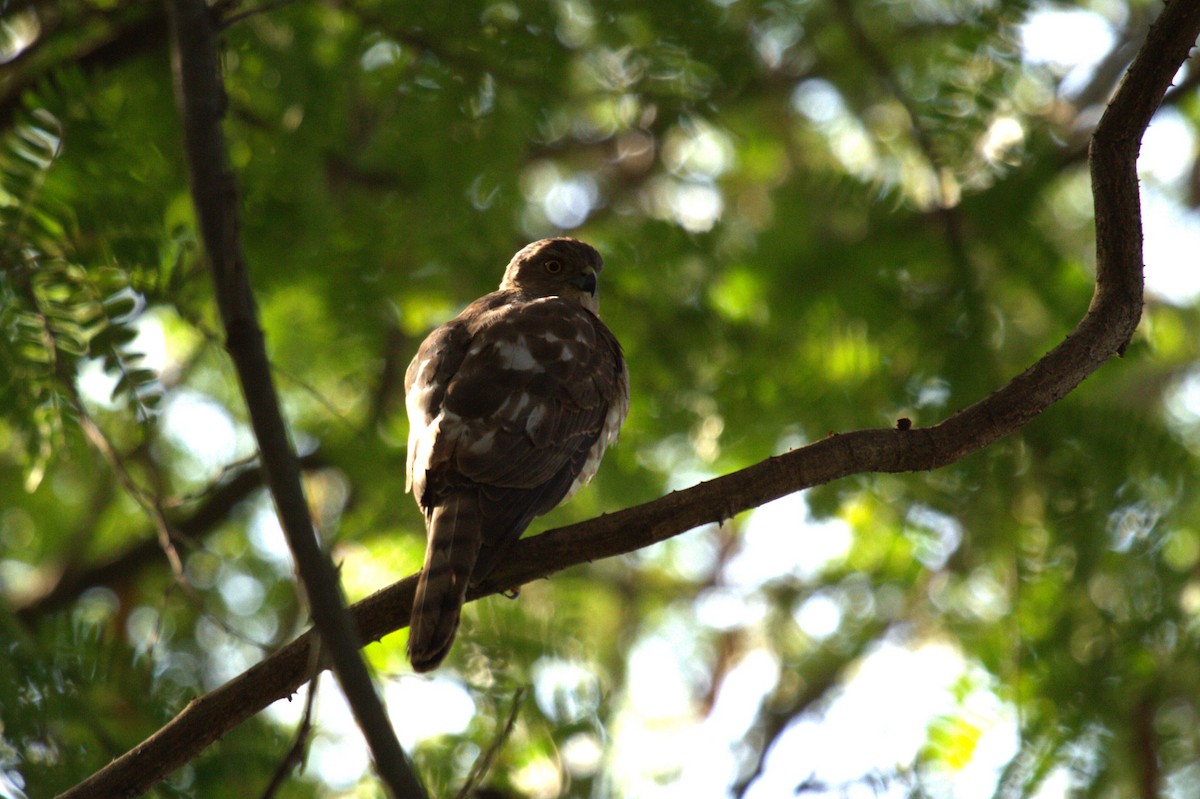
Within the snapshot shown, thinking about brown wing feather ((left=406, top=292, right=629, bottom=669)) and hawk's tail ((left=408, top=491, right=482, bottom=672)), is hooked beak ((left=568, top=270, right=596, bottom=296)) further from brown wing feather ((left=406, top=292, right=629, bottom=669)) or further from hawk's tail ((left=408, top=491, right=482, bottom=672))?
hawk's tail ((left=408, top=491, right=482, bottom=672))

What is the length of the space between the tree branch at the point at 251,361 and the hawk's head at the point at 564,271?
368 cm

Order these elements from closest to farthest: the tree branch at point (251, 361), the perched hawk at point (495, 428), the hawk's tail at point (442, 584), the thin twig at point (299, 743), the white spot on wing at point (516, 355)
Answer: the tree branch at point (251, 361) → the thin twig at point (299, 743) → the hawk's tail at point (442, 584) → the perched hawk at point (495, 428) → the white spot on wing at point (516, 355)

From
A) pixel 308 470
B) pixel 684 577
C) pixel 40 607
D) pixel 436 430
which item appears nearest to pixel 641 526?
pixel 436 430

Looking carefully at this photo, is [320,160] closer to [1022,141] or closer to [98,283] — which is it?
[98,283]

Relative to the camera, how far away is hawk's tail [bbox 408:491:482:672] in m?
3.33

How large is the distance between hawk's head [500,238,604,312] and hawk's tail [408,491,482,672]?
2.34 metres

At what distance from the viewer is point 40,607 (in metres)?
6.73

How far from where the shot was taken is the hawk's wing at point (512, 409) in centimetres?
406

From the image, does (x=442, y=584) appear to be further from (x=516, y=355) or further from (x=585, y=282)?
(x=585, y=282)

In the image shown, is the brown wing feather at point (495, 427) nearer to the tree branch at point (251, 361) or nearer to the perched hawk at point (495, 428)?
the perched hawk at point (495, 428)

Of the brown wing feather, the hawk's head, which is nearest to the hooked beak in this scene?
the hawk's head

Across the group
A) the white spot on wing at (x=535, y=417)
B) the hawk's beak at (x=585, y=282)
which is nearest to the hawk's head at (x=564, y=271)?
the hawk's beak at (x=585, y=282)

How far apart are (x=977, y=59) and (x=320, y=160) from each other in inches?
131

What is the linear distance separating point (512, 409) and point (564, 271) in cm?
186
